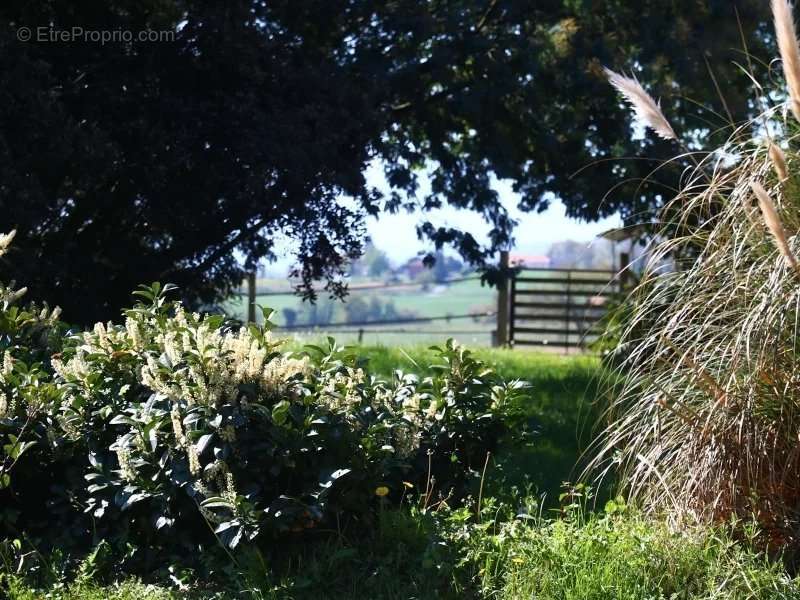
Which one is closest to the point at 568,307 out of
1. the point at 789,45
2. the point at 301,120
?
the point at 301,120

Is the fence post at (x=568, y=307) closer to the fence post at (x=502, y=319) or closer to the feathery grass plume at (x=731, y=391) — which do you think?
the fence post at (x=502, y=319)

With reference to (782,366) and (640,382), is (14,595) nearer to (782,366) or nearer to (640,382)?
(640,382)

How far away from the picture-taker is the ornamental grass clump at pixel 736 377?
3.49m

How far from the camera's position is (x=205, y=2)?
8117 millimetres

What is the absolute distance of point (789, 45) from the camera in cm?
315

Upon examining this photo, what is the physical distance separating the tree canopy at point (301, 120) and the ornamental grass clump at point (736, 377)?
278cm

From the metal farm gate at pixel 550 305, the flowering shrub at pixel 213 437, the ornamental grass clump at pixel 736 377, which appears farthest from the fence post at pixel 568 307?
the ornamental grass clump at pixel 736 377

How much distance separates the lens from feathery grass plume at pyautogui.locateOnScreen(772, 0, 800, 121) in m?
3.13

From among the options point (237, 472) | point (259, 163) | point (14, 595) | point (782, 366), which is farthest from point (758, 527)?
point (259, 163)

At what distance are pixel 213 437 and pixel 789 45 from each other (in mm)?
2255

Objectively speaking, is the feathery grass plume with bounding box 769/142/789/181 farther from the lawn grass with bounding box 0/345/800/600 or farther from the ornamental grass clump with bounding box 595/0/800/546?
the lawn grass with bounding box 0/345/800/600

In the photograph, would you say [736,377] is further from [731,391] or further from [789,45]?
[789,45]

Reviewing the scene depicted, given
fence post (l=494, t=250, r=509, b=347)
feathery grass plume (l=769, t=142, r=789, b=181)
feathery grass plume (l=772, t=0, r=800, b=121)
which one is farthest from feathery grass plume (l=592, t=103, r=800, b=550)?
fence post (l=494, t=250, r=509, b=347)

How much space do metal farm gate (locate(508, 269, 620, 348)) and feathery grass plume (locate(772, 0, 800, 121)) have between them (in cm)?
1193
